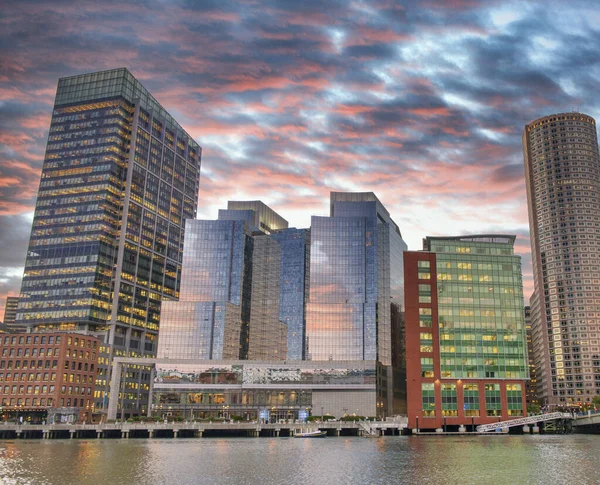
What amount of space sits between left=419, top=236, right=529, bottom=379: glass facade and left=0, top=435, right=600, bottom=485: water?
69521 mm

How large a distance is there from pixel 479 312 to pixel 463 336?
910 centimetres

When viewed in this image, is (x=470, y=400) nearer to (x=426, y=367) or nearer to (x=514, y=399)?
(x=514, y=399)

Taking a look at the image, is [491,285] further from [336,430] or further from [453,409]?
[336,430]

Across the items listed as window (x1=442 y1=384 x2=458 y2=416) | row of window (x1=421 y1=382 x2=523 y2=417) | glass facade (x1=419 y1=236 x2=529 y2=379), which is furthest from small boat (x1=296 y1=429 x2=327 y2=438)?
glass facade (x1=419 y1=236 x2=529 y2=379)

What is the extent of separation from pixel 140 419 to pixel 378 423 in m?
69.8

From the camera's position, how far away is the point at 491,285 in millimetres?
181750

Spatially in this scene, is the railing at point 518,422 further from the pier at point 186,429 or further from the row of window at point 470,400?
the pier at point 186,429

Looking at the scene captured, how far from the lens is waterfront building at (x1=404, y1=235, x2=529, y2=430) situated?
170625mm

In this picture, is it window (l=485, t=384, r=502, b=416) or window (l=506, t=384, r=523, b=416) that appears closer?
window (l=485, t=384, r=502, b=416)

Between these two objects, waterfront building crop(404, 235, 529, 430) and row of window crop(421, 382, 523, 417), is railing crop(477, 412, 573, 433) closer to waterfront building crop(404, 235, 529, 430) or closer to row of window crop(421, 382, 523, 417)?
waterfront building crop(404, 235, 529, 430)

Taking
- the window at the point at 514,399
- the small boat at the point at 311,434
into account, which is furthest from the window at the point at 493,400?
the small boat at the point at 311,434

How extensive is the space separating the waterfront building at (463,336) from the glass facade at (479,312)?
11.2 inches

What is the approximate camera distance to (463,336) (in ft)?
577

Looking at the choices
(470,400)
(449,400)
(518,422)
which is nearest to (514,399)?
(518,422)
